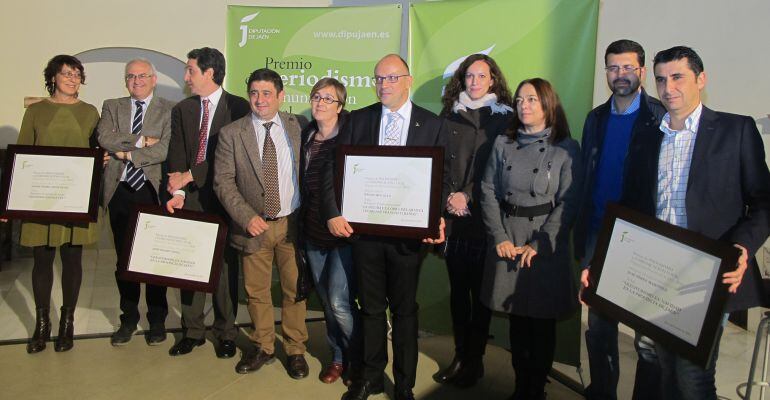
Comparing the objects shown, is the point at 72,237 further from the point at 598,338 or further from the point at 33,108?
the point at 598,338

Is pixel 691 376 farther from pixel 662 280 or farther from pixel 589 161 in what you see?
pixel 589 161

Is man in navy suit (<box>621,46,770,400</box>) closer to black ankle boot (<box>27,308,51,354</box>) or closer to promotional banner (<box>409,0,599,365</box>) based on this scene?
promotional banner (<box>409,0,599,365</box>)

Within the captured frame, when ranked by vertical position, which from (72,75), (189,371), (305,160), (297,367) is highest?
(72,75)

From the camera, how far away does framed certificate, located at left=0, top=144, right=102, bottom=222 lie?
3.32m

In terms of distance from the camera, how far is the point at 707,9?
444 centimetres

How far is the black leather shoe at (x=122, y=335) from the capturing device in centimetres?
366

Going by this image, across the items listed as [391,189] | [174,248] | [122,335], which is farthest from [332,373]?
[122,335]

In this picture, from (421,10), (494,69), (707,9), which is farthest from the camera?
(707,9)

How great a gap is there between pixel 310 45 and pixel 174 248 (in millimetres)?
1861

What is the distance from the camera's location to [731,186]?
6.52ft

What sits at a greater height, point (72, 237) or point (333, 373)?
point (72, 237)

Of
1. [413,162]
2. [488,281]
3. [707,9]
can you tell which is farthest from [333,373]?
[707,9]

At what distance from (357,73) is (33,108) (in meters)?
2.13

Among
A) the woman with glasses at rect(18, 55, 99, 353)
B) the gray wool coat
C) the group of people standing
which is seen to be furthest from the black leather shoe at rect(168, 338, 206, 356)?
the gray wool coat
